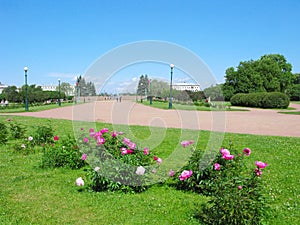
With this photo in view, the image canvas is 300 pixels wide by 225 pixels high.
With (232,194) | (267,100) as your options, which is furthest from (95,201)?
(267,100)

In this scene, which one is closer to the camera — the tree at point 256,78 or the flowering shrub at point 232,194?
the flowering shrub at point 232,194

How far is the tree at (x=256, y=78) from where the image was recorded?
51.4 m

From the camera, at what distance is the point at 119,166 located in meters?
4.23

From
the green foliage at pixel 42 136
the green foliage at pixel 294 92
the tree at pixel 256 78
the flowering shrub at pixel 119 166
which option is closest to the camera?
the flowering shrub at pixel 119 166

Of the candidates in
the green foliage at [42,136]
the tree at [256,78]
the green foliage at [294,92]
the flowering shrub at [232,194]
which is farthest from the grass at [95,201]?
the green foliage at [294,92]

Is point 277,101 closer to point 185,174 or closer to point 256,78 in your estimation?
point 256,78

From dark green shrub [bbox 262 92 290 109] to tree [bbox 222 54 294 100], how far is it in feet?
59.7

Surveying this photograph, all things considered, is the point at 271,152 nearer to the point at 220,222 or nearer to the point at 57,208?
the point at 220,222

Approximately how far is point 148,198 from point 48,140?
458 cm

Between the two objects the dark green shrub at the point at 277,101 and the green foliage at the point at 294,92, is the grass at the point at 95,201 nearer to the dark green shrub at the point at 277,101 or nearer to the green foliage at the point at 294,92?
the dark green shrub at the point at 277,101

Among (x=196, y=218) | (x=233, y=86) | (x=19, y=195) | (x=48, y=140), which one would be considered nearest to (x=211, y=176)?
(x=196, y=218)

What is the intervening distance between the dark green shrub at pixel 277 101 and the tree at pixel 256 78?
18.2m

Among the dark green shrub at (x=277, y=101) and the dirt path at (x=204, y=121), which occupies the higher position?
the dark green shrub at (x=277, y=101)

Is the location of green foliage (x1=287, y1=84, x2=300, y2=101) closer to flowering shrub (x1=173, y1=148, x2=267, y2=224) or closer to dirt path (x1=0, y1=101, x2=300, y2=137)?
dirt path (x1=0, y1=101, x2=300, y2=137)
